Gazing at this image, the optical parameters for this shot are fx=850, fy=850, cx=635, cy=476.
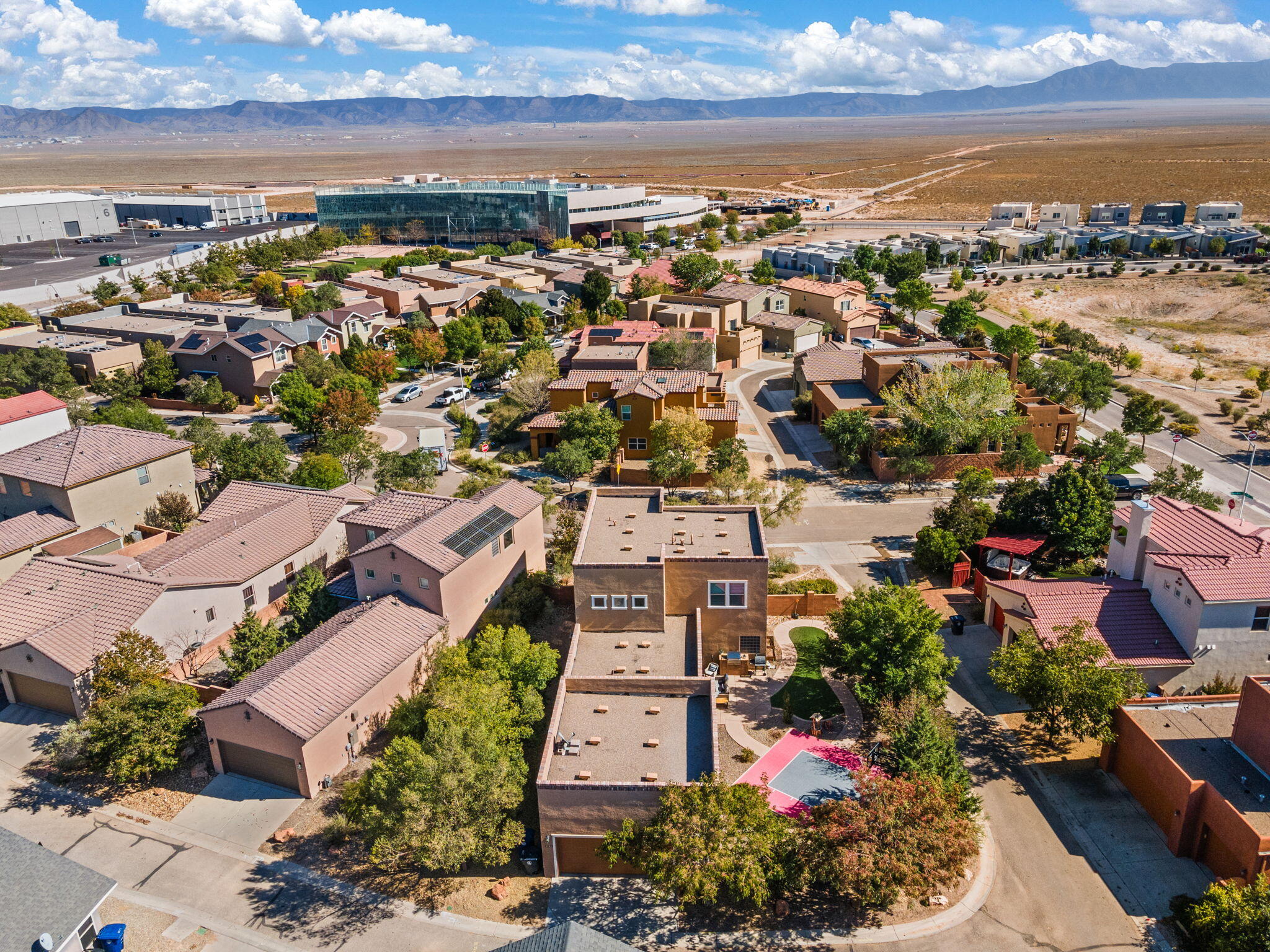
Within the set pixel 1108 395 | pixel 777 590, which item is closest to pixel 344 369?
pixel 777 590

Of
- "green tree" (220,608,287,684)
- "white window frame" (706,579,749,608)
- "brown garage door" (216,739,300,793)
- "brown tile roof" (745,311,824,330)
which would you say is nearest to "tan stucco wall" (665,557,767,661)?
"white window frame" (706,579,749,608)

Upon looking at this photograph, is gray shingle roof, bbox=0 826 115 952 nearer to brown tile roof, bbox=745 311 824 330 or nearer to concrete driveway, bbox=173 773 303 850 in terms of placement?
concrete driveway, bbox=173 773 303 850

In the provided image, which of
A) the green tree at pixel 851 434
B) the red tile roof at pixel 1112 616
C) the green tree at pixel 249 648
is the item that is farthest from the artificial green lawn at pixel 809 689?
the green tree at pixel 851 434

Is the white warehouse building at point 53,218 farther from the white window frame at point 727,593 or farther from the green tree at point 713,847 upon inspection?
the green tree at point 713,847

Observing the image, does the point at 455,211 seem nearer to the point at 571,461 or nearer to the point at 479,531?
the point at 571,461

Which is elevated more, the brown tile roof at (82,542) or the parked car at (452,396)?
the brown tile roof at (82,542)

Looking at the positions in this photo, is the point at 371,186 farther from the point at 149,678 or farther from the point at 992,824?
the point at 992,824
